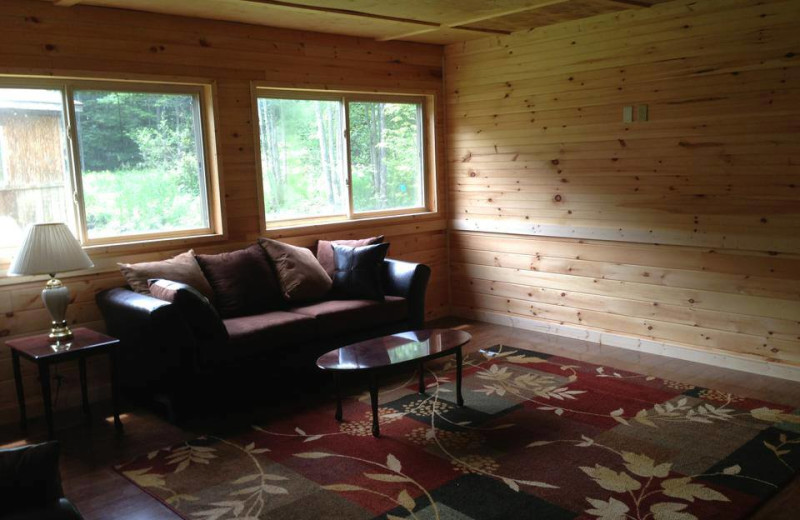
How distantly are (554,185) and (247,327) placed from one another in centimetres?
267

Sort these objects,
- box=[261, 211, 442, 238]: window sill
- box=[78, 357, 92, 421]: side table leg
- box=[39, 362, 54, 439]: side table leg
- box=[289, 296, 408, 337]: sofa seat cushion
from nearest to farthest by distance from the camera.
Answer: box=[39, 362, 54, 439]: side table leg → box=[78, 357, 92, 421]: side table leg → box=[289, 296, 408, 337]: sofa seat cushion → box=[261, 211, 442, 238]: window sill

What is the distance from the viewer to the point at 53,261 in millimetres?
3707

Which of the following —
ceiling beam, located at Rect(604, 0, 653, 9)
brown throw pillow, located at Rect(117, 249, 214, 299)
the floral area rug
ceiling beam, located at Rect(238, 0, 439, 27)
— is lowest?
the floral area rug

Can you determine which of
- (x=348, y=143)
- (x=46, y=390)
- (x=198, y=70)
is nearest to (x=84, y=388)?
(x=46, y=390)

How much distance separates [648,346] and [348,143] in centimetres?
274

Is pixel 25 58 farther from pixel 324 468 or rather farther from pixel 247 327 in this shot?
pixel 324 468

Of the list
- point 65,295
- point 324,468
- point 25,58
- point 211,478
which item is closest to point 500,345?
point 324,468

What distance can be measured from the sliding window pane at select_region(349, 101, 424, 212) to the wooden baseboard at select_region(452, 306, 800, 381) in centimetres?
120

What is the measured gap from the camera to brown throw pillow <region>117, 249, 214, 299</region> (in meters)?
4.16

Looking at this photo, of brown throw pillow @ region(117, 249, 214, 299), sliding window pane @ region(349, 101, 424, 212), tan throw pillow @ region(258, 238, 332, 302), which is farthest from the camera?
sliding window pane @ region(349, 101, 424, 212)

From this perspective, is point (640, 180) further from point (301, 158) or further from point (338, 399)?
point (338, 399)

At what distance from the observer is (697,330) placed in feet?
15.7

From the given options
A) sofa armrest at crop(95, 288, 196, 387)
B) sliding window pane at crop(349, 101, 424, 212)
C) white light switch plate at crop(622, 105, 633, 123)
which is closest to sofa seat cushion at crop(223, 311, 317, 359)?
sofa armrest at crop(95, 288, 196, 387)

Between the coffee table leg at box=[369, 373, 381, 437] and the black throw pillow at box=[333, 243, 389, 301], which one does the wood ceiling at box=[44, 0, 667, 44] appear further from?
the coffee table leg at box=[369, 373, 381, 437]
